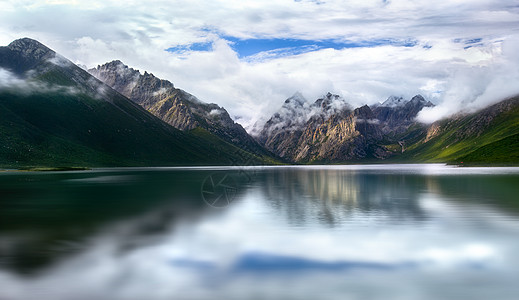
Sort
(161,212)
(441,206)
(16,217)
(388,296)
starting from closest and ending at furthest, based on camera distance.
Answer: (388,296), (16,217), (161,212), (441,206)

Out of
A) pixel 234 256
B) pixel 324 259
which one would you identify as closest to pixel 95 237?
pixel 234 256

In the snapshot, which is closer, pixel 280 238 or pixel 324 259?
pixel 324 259

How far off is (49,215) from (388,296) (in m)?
46.0

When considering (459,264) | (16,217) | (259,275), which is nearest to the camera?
(259,275)

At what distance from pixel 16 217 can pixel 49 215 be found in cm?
369

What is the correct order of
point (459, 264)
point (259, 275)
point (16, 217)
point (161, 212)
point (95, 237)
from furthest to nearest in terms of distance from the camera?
point (161, 212), point (16, 217), point (95, 237), point (459, 264), point (259, 275)

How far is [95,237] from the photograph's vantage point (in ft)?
122

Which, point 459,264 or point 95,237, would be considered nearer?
point 459,264

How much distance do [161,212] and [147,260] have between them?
26.6 m

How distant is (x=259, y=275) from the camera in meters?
25.4

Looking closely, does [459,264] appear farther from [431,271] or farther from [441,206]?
[441,206]

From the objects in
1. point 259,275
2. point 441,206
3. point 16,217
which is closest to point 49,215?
point 16,217

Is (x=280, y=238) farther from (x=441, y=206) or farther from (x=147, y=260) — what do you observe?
(x=441, y=206)

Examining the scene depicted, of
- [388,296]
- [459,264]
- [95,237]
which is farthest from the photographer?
[95,237]
